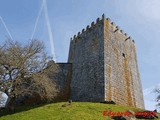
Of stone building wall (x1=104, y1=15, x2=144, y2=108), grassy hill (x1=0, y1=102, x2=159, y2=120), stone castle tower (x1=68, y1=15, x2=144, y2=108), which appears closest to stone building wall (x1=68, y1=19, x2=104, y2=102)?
stone castle tower (x1=68, y1=15, x2=144, y2=108)

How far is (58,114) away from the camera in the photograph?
67.3ft

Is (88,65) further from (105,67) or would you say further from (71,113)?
(71,113)

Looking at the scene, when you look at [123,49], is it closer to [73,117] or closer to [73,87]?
[73,87]

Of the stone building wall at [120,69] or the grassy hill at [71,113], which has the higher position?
the stone building wall at [120,69]

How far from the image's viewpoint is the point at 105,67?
29.0m

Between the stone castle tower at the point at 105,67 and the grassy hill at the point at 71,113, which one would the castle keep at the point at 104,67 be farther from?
the grassy hill at the point at 71,113

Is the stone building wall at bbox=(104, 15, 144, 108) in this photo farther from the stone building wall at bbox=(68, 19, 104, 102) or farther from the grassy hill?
the grassy hill

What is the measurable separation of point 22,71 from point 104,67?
31.4ft

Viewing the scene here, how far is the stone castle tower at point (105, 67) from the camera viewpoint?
28.4 meters

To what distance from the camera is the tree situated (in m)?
24.8

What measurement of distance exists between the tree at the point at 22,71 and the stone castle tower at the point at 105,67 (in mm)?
Answer: 4882

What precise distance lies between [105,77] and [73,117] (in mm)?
9828

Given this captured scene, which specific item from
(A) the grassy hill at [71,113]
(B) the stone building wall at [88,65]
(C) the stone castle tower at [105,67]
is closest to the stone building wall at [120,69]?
(C) the stone castle tower at [105,67]

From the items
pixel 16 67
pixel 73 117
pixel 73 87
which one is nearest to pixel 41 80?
pixel 16 67
